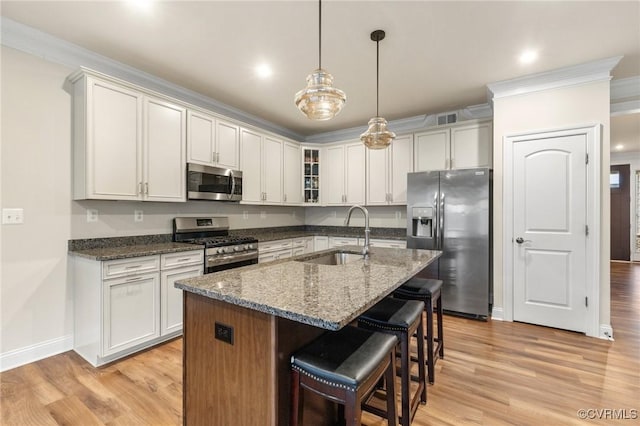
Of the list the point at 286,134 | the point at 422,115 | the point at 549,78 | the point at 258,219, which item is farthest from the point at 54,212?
the point at 549,78

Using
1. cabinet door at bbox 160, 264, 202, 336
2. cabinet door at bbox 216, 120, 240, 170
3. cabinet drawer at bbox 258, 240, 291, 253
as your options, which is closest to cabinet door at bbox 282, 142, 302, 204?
cabinet drawer at bbox 258, 240, 291, 253

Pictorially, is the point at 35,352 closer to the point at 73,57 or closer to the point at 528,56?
the point at 73,57

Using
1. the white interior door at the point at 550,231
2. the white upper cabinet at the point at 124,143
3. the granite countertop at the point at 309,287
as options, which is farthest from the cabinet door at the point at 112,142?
the white interior door at the point at 550,231

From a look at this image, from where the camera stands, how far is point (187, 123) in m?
3.25

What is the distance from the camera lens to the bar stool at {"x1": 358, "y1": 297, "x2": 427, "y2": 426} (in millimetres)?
1605

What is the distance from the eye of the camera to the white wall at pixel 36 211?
234cm

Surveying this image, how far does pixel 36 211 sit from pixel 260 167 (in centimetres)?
241

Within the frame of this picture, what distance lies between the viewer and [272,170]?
14.6ft

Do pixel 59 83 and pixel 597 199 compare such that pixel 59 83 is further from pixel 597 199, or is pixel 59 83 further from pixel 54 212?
pixel 597 199

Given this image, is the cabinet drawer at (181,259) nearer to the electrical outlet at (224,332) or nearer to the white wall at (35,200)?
the white wall at (35,200)

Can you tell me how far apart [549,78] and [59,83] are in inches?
187

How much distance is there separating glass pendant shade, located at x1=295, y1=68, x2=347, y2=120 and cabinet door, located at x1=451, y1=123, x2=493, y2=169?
268 centimetres

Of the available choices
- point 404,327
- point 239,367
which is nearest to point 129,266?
point 239,367

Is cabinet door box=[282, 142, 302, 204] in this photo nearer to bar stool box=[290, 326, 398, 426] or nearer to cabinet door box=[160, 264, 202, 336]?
cabinet door box=[160, 264, 202, 336]
